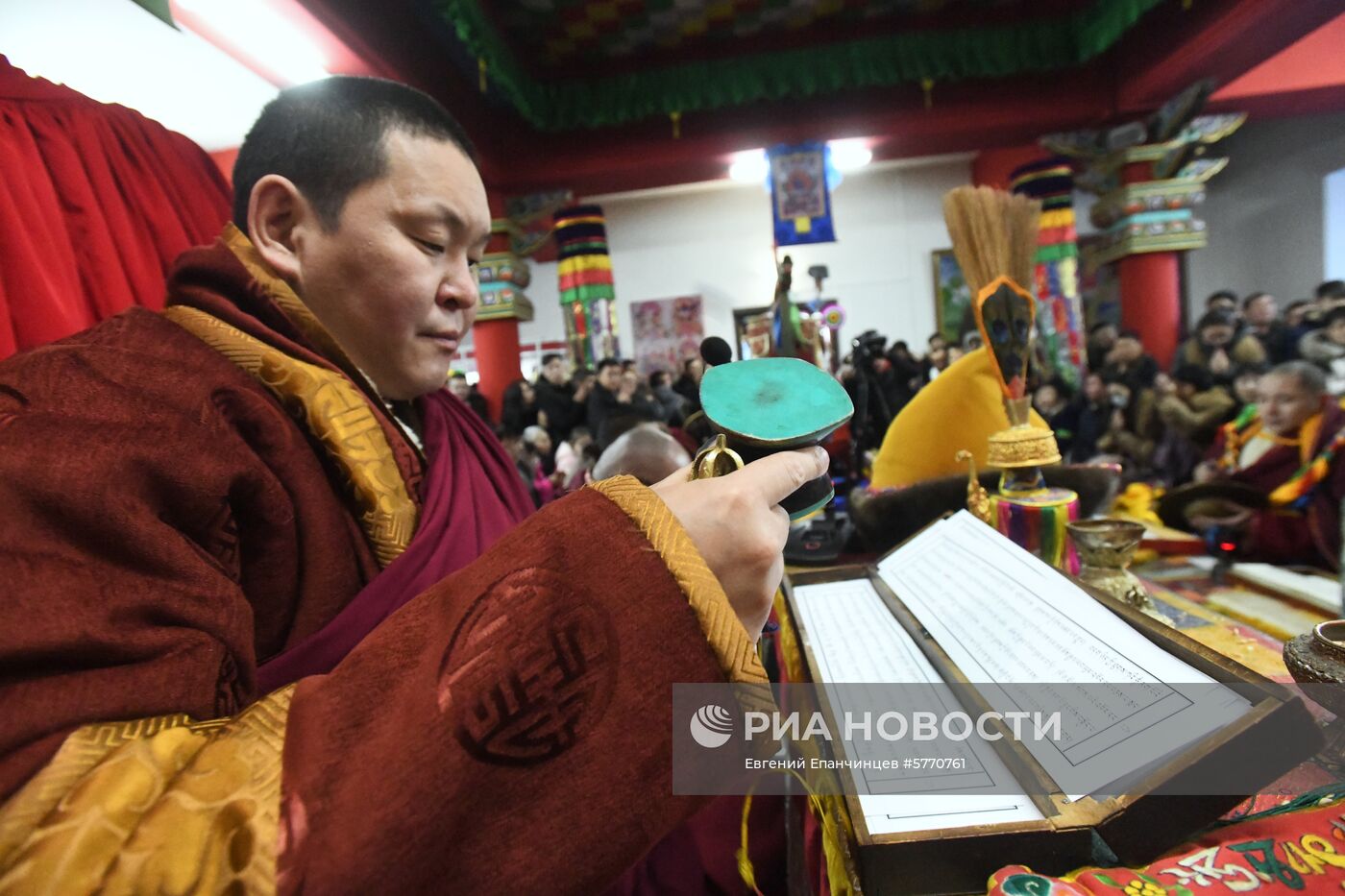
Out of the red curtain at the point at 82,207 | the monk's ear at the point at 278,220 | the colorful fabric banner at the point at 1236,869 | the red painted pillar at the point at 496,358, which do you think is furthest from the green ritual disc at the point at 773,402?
the red painted pillar at the point at 496,358

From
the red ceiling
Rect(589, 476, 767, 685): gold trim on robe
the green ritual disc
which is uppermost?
the red ceiling

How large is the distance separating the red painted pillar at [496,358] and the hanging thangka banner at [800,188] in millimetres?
2144

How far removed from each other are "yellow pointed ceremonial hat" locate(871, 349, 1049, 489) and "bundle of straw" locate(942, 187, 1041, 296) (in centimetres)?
20

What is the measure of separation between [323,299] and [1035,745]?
0.82 metres

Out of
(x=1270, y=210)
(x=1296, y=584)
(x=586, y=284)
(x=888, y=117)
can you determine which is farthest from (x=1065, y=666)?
(x=1270, y=210)

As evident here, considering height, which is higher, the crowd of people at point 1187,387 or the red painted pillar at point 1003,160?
the red painted pillar at point 1003,160

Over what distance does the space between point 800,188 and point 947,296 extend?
2.08 m

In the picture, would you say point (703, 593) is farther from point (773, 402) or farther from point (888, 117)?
point (888, 117)

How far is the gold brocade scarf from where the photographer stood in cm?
59

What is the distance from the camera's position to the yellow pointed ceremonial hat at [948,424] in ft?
4.42

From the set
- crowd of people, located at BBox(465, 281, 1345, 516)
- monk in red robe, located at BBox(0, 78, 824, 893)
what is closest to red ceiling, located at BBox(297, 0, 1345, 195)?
crowd of people, located at BBox(465, 281, 1345, 516)

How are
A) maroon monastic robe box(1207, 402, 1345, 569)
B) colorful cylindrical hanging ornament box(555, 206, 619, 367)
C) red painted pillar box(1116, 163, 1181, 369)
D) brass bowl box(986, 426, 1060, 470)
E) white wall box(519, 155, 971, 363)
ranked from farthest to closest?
white wall box(519, 155, 971, 363) → colorful cylindrical hanging ornament box(555, 206, 619, 367) → red painted pillar box(1116, 163, 1181, 369) → maroon monastic robe box(1207, 402, 1345, 569) → brass bowl box(986, 426, 1060, 470)

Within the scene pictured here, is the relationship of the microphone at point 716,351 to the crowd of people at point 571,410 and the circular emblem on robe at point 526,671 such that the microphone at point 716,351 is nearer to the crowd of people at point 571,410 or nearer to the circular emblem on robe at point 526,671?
the circular emblem on robe at point 526,671

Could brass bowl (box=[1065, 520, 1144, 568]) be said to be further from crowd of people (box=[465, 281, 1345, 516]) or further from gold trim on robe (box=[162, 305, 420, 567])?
crowd of people (box=[465, 281, 1345, 516])
